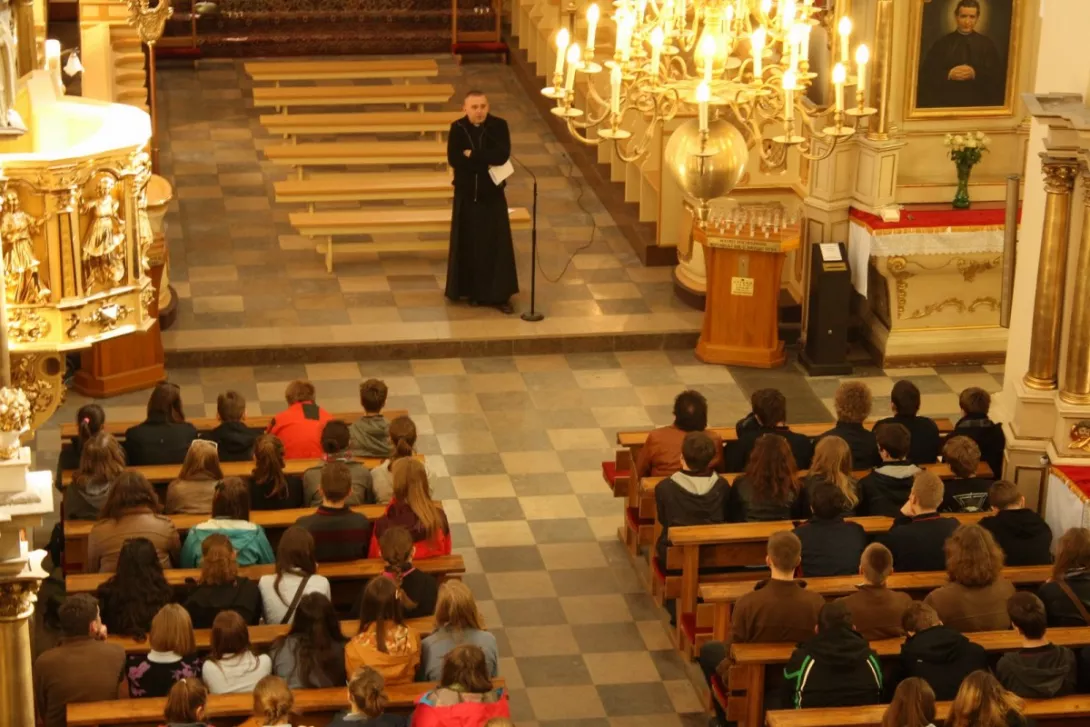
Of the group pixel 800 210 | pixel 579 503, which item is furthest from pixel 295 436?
pixel 800 210

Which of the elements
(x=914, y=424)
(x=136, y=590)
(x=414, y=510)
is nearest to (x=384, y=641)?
(x=136, y=590)

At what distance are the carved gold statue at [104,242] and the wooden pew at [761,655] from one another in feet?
10.8

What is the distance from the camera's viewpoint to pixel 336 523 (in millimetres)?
9148

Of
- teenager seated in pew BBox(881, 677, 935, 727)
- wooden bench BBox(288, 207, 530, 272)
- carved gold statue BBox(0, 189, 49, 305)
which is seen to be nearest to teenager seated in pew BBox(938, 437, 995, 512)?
teenager seated in pew BBox(881, 677, 935, 727)

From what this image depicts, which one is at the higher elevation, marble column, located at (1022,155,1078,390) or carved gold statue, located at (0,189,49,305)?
carved gold statue, located at (0,189,49,305)

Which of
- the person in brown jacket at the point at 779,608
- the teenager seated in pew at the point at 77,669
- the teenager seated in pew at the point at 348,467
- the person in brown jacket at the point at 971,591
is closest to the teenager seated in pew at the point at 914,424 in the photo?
the person in brown jacket at the point at 971,591

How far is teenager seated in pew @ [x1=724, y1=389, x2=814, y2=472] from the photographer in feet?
33.3

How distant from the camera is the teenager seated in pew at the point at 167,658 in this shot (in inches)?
309

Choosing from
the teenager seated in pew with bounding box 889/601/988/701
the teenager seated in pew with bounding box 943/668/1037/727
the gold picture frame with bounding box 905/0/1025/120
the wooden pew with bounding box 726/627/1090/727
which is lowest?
the wooden pew with bounding box 726/627/1090/727

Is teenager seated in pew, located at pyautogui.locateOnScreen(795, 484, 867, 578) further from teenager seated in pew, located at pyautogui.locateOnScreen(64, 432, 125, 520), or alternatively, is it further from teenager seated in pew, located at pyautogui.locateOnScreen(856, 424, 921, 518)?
teenager seated in pew, located at pyautogui.locateOnScreen(64, 432, 125, 520)

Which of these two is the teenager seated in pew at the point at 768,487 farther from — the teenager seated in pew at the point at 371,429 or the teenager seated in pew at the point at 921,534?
the teenager seated in pew at the point at 371,429

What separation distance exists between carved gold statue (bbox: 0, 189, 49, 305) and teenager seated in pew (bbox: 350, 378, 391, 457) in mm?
3990

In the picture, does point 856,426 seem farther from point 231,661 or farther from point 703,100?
point 231,661

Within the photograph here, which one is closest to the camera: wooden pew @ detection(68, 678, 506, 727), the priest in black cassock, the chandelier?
the chandelier
